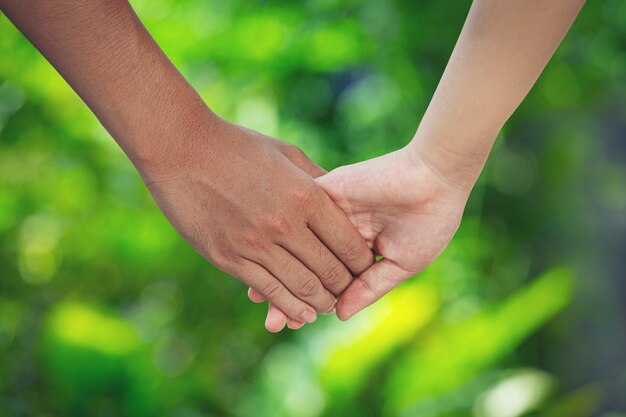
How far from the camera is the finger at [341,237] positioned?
3.93ft

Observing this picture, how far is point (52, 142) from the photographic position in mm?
2553

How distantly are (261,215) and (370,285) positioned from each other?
0.81ft

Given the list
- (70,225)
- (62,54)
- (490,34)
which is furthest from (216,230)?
(70,225)

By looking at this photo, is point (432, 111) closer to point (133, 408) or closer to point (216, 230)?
point (216, 230)

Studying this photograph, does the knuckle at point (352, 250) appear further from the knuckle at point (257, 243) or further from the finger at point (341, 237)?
the knuckle at point (257, 243)

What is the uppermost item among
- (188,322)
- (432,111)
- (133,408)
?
(432,111)

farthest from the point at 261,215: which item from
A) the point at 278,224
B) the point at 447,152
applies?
the point at 447,152

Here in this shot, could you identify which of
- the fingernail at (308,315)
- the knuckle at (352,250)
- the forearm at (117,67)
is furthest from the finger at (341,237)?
the forearm at (117,67)

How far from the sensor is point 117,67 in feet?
3.23

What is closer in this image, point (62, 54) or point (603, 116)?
point (62, 54)

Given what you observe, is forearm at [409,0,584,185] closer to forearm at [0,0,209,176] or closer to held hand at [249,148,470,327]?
held hand at [249,148,470,327]

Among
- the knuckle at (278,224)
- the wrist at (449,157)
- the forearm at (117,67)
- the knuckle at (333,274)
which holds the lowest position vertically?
the knuckle at (333,274)

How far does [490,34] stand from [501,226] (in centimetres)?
166

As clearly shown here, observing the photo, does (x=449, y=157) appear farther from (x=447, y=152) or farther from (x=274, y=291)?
(x=274, y=291)
